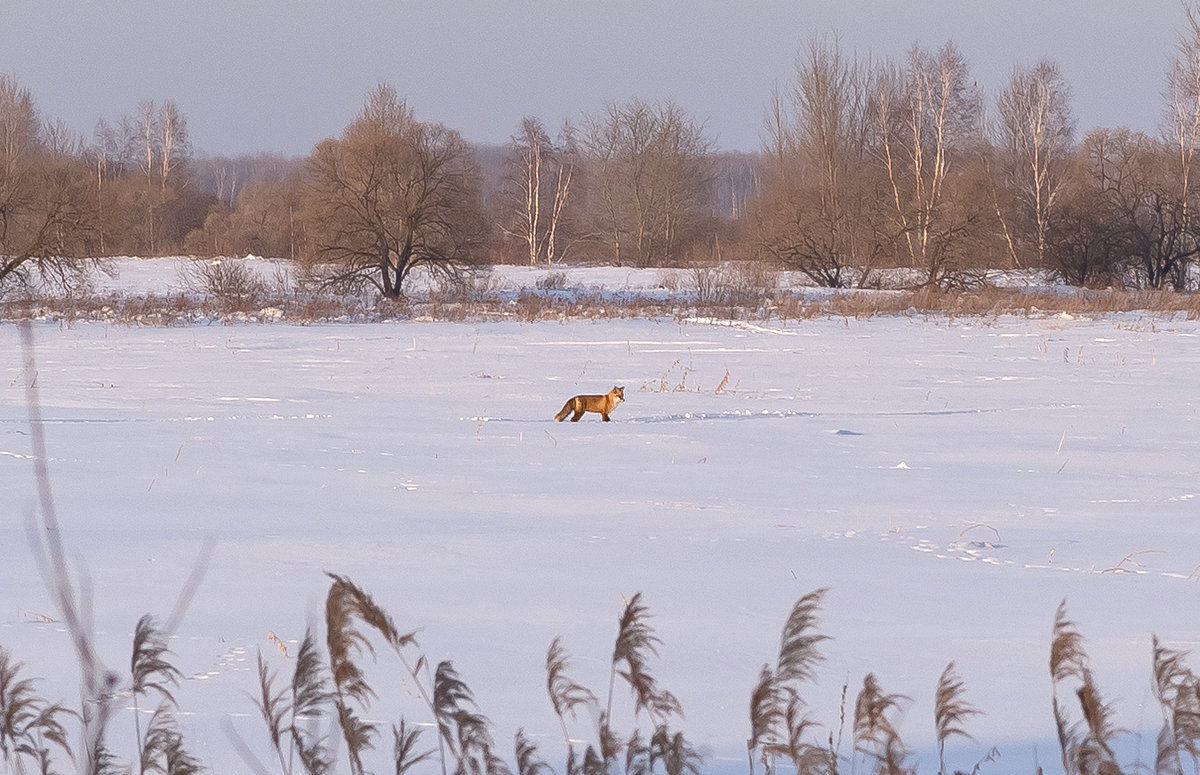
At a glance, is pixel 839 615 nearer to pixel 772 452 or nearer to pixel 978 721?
pixel 978 721

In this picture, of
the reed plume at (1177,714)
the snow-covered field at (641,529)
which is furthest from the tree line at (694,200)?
the reed plume at (1177,714)

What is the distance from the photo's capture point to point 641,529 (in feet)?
18.7

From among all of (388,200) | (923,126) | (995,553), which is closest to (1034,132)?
(923,126)

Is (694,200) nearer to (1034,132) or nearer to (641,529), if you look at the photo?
(1034,132)

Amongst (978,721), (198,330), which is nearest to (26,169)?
(198,330)

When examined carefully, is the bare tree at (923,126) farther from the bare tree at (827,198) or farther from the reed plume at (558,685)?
the reed plume at (558,685)

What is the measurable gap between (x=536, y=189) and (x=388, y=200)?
2790cm

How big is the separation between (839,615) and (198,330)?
1812cm

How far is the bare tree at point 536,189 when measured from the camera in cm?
5644

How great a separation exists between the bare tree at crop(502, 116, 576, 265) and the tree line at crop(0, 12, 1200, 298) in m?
0.18

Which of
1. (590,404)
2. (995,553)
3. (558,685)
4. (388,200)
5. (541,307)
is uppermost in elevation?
(388,200)

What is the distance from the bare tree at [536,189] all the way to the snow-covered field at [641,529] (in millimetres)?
43795

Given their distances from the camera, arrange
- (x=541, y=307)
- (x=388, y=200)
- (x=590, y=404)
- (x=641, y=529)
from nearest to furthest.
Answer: (x=641, y=529), (x=590, y=404), (x=541, y=307), (x=388, y=200)

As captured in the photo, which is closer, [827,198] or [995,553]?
[995,553]
